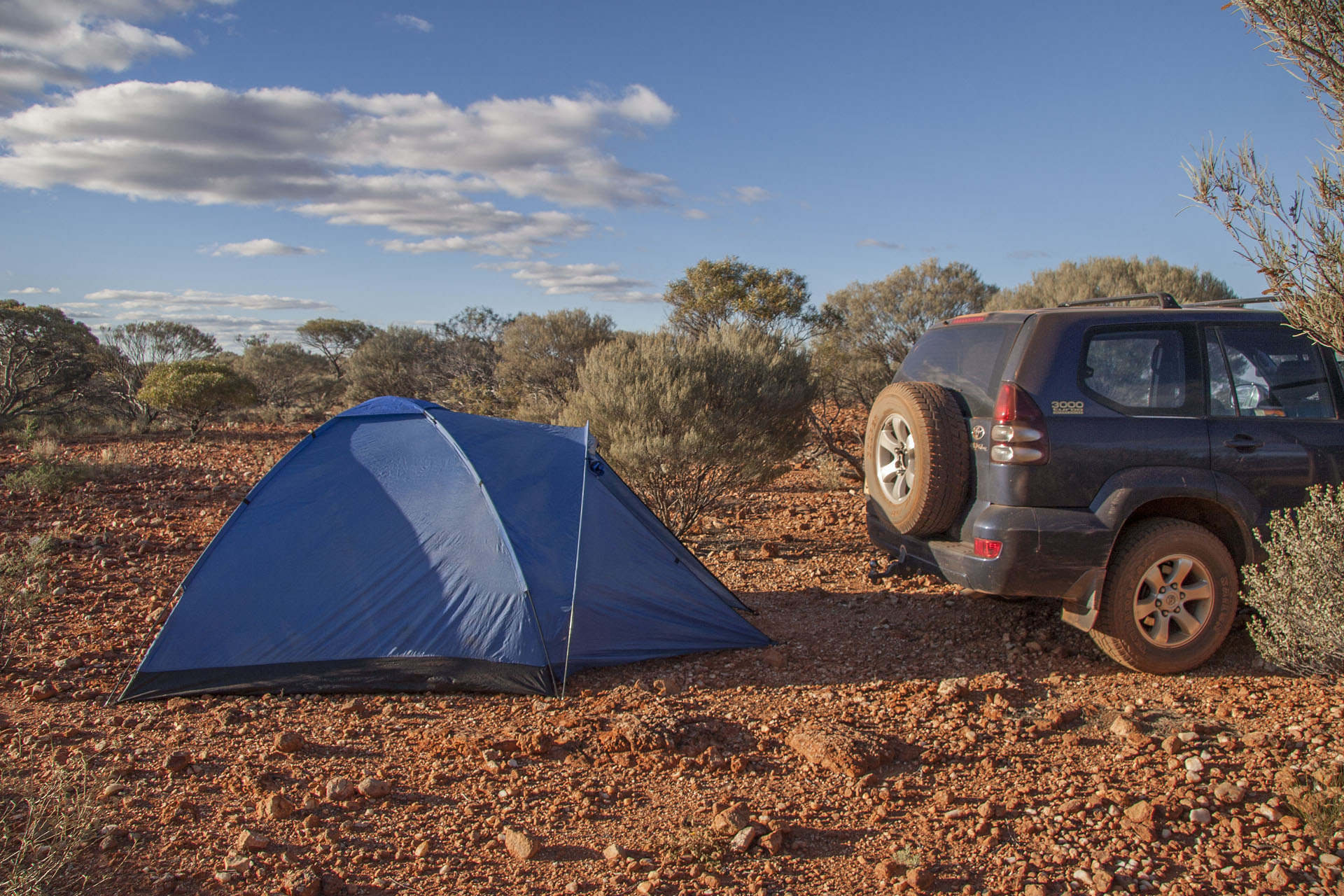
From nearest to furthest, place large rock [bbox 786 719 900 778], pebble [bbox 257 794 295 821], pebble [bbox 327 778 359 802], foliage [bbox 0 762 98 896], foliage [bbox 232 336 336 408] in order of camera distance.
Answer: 1. foliage [bbox 0 762 98 896]
2. pebble [bbox 257 794 295 821]
3. pebble [bbox 327 778 359 802]
4. large rock [bbox 786 719 900 778]
5. foliage [bbox 232 336 336 408]

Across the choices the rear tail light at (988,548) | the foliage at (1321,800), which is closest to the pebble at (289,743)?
the rear tail light at (988,548)

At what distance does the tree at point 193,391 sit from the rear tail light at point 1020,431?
52.2 feet

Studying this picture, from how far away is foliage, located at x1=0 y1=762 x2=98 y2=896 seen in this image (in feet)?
9.29

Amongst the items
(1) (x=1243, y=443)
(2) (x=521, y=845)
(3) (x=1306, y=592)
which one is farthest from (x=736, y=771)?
(1) (x=1243, y=443)

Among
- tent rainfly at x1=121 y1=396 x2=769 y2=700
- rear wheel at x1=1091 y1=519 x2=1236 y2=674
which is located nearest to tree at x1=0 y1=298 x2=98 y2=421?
tent rainfly at x1=121 y1=396 x2=769 y2=700

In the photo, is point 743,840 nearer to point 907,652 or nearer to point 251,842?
point 251,842

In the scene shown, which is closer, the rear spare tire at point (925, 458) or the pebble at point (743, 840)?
the pebble at point (743, 840)

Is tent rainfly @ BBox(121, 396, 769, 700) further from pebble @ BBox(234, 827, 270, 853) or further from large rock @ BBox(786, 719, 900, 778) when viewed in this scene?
pebble @ BBox(234, 827, 270, 853)

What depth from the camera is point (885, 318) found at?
1820cm

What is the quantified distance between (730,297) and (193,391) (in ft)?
36.6

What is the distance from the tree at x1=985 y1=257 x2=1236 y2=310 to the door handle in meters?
12.2

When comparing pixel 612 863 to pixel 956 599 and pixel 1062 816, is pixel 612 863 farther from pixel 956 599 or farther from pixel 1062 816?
pixel 956 599

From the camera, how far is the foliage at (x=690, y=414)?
8.45 m

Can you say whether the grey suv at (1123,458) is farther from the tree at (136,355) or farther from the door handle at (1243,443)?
the tree at (136,355)
